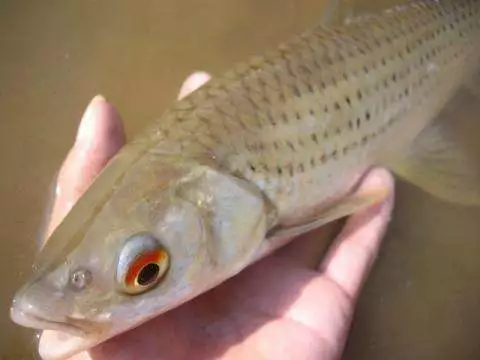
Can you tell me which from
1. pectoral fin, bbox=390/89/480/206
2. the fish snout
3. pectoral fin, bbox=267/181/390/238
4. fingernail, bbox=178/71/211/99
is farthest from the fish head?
pectoral fin, bbox=390/89/480/206

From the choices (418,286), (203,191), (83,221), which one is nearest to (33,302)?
(83,221)

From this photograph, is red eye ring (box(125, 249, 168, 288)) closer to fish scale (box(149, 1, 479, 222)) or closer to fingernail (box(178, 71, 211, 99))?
fish scale (box(149, 1, 479, 222))

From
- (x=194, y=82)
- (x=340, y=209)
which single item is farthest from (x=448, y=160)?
(x=194, y=82)

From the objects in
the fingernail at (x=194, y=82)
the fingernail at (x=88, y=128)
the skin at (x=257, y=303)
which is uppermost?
the fingernail at (x=88, y=128)

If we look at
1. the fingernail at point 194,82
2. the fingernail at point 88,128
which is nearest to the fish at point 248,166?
the fingernail at point 88,128

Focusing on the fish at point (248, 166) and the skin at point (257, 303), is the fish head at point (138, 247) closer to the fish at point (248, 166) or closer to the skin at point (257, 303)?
the fish at point (248, 166)

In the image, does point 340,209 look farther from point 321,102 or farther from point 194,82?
point 194,82

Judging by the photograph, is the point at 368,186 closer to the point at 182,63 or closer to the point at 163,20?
the point at 182,63

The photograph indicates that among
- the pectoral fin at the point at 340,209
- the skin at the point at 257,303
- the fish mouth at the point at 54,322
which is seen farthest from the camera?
the pectoral fin at the point at 340,209
